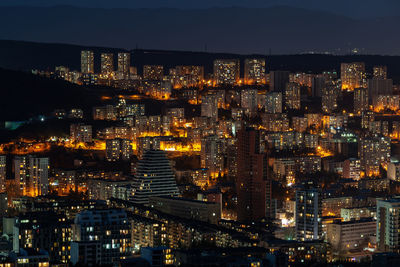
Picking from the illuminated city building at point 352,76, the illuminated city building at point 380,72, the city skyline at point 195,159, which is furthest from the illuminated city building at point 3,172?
the illuminated city building at point 380,72

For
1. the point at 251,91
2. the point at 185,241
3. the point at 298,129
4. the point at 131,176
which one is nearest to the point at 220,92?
the point at 251,91

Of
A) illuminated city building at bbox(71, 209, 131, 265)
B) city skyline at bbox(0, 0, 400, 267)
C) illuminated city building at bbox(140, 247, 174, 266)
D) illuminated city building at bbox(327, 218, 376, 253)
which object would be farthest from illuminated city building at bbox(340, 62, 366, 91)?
illuminated city building at bbox(140, 247, 174, 266)

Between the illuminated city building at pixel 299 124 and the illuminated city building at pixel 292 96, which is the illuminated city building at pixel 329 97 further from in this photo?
the illuminated city building at pixel 299 124

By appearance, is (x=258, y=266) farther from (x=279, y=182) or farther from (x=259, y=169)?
(x=279, y=182)

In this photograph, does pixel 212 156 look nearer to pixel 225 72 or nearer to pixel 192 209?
pixel 192 209

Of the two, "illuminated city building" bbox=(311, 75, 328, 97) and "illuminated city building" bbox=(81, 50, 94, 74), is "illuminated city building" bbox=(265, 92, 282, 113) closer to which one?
"illuminated city building" bbox=(311, 75, 328, 97)

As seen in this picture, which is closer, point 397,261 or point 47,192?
point 397,261
